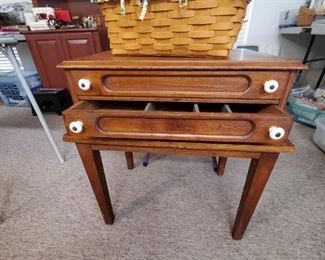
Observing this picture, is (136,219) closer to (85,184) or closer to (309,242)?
(85,184)

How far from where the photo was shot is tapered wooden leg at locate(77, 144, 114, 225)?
0.59 metres

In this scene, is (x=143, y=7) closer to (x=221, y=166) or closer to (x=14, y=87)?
(x=221, y=166)

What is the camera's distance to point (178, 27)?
20.1 inches

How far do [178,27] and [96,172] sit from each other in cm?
49

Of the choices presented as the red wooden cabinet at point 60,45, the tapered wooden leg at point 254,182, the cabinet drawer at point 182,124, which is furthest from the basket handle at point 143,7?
the red wooden cabinet at point 60,45

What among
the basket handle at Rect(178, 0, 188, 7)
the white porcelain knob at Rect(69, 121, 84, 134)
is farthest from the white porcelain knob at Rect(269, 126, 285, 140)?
the white porcelain knob at Rect(69, 121, 84, 134)

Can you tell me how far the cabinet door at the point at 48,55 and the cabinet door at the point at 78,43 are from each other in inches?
2.3

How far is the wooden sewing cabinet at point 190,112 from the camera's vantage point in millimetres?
455

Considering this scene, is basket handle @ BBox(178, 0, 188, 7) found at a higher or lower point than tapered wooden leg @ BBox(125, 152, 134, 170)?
higher

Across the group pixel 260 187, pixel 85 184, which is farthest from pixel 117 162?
pixel 260 187

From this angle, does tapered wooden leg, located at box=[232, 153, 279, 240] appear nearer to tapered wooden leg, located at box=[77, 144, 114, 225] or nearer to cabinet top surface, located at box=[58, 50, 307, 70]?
cabinet top surface, located at box=[58, 50, 307, 70]

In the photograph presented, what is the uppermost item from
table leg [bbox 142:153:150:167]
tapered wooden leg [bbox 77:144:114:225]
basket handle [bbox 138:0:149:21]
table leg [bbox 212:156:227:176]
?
basket handle [bbox 138:0:149:21]

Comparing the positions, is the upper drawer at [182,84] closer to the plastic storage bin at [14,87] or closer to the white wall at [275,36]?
the plastic storage bin at [14,87]

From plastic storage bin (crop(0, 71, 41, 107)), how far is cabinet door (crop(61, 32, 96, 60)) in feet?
1.61
